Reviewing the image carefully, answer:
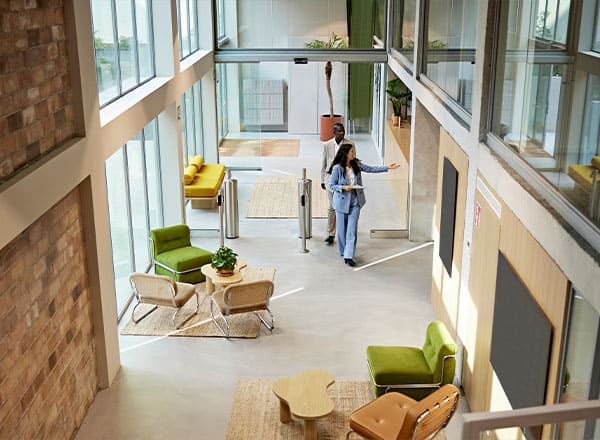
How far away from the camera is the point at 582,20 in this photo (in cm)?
473

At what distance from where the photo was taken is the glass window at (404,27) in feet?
40.5

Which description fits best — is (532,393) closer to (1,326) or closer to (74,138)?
(1,326)

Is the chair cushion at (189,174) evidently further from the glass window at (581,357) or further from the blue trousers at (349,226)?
the glass window at (581,357)

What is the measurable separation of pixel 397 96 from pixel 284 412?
9057 millimetres

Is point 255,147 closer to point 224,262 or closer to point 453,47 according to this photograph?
point 224,262

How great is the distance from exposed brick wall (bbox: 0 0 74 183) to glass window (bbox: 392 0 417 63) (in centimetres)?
673

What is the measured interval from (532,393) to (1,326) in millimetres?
4017

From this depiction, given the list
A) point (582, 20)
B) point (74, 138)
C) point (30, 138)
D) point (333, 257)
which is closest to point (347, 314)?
point (333, 257)

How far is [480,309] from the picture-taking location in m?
7.31

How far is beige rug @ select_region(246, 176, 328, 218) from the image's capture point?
14.0m

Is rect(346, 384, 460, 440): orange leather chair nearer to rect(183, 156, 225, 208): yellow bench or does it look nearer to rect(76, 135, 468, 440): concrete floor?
rect(76, 135, 468, 440): concrete floor

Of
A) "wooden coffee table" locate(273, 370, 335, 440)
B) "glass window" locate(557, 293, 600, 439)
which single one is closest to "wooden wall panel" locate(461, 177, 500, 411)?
"wooden coffee table" locate(273, 370, 335, 440)

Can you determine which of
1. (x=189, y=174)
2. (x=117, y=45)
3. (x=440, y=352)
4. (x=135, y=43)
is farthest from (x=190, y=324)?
(x=189, y=174)

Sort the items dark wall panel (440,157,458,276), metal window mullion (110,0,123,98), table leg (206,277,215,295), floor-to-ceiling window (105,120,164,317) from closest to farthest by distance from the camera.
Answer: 1. dark wall panel (440,157,458,276)
2. metal window mullion (110,0,123,98)
3. floor-to-ceiling window (105,120,164,317)
4. table leg (206,277,215,295)
